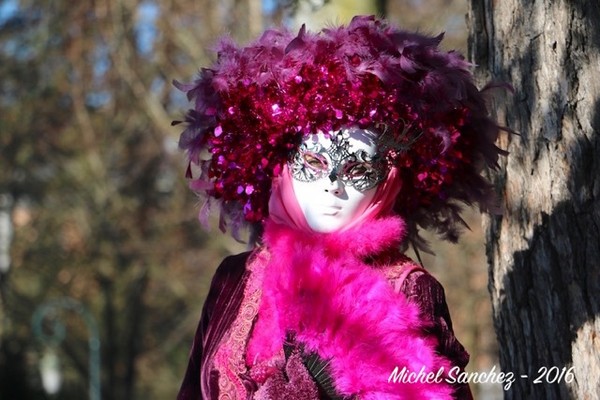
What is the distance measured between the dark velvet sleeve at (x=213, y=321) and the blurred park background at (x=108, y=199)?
982cm

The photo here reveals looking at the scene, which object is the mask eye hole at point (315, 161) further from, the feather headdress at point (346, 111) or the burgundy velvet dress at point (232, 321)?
the burgundy velvet dress at point (232, 321)

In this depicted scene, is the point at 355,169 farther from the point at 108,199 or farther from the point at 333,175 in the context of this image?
the point at 108,199

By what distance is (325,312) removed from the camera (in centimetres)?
313

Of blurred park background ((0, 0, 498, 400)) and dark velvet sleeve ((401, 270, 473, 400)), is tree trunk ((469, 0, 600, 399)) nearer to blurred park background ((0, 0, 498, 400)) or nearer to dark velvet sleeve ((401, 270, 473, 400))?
dark velvet sleeve ((401, 270, 473, 400))

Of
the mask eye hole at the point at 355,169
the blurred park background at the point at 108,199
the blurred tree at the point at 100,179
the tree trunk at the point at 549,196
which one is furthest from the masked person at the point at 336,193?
the blurred tree at the point at 100,179

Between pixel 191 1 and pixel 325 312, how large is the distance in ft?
42.4

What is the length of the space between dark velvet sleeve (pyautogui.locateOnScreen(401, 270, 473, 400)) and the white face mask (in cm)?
27

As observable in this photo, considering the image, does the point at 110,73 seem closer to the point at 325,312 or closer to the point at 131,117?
the point at 131,117

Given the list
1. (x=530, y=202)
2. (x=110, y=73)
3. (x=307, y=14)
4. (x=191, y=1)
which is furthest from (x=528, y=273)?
(x=110, y=73)

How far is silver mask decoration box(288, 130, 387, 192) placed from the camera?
10.6ft

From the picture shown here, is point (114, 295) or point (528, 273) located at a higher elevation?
point (114, 295)

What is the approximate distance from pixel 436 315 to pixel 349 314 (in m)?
0.28


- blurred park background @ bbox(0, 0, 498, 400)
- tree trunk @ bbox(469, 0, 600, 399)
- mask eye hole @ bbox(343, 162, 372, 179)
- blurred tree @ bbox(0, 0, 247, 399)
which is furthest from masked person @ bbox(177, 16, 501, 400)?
blurred tree @ bbox(0, 0, 247, 399)

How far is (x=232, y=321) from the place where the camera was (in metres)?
3.38
